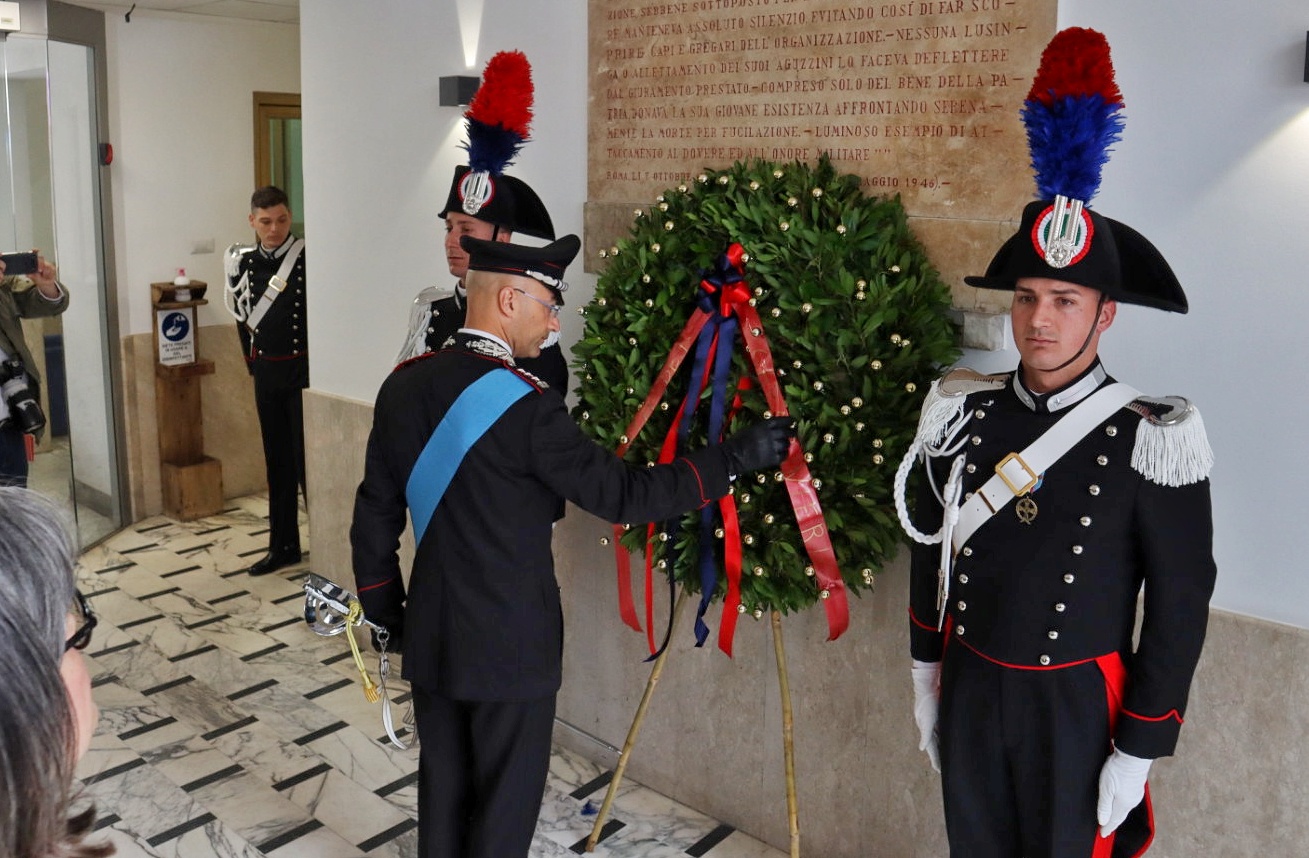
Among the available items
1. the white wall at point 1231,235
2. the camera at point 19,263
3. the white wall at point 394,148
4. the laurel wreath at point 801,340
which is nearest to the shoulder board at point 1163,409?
the white wall at point 1231,235

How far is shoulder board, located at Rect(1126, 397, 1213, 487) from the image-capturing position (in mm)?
2145

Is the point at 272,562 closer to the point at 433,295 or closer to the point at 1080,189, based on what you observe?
the point at 433,295

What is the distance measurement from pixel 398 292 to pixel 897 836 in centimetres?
246

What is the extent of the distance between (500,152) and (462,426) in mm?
992

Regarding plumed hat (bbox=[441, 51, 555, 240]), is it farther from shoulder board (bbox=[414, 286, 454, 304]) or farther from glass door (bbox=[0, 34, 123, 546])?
glass door (bbox=[0, 34, 123, 546])

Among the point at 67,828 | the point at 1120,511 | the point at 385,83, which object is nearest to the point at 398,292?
the point at 385,83

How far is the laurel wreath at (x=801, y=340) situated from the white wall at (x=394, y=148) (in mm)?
727

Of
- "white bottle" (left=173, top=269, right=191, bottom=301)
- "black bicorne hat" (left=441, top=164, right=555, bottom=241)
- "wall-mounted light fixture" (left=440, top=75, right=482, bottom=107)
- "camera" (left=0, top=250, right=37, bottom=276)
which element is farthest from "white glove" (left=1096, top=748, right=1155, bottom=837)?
"white bottle" (left=173, top=269, right=191, bottom=301)

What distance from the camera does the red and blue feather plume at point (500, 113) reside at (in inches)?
127

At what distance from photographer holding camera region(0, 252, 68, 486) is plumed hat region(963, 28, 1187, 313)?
11.5 ft

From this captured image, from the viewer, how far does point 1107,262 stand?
2.20 metres

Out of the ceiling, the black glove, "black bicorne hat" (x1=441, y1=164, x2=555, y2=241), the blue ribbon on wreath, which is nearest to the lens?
the black glove

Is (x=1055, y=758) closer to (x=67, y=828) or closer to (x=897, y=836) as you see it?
(x=897, y=836)

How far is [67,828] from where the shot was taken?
46.3 inches
